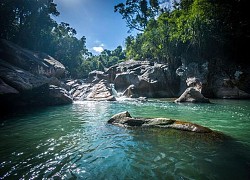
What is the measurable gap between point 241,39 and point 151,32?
108 feet

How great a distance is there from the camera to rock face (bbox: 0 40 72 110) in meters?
15.0

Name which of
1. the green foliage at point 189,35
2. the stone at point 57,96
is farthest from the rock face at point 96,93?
the green foliage at point 189,35

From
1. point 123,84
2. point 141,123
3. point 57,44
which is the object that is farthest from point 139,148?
point 57,44

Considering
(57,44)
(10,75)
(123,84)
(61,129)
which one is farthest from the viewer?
(57,44)

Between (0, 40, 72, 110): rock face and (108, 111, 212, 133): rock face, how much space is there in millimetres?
9614

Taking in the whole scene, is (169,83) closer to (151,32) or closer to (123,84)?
(123,84)

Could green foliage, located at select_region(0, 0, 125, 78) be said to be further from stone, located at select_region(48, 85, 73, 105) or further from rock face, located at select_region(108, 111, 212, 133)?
rock face, located at select_region(108, 111, 212, 133)

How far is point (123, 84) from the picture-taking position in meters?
34.4

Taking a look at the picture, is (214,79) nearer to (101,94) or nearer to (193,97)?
(193,97)

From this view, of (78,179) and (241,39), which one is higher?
(241,39)

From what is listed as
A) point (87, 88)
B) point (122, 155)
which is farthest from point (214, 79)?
point (122, 155)

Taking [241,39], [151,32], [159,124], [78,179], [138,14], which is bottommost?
[78,179]

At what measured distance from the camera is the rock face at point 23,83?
49.1ft

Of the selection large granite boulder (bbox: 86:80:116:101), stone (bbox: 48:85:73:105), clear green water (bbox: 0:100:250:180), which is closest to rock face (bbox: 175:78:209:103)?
large granite boulder (bbox: 86:80:116:101)
